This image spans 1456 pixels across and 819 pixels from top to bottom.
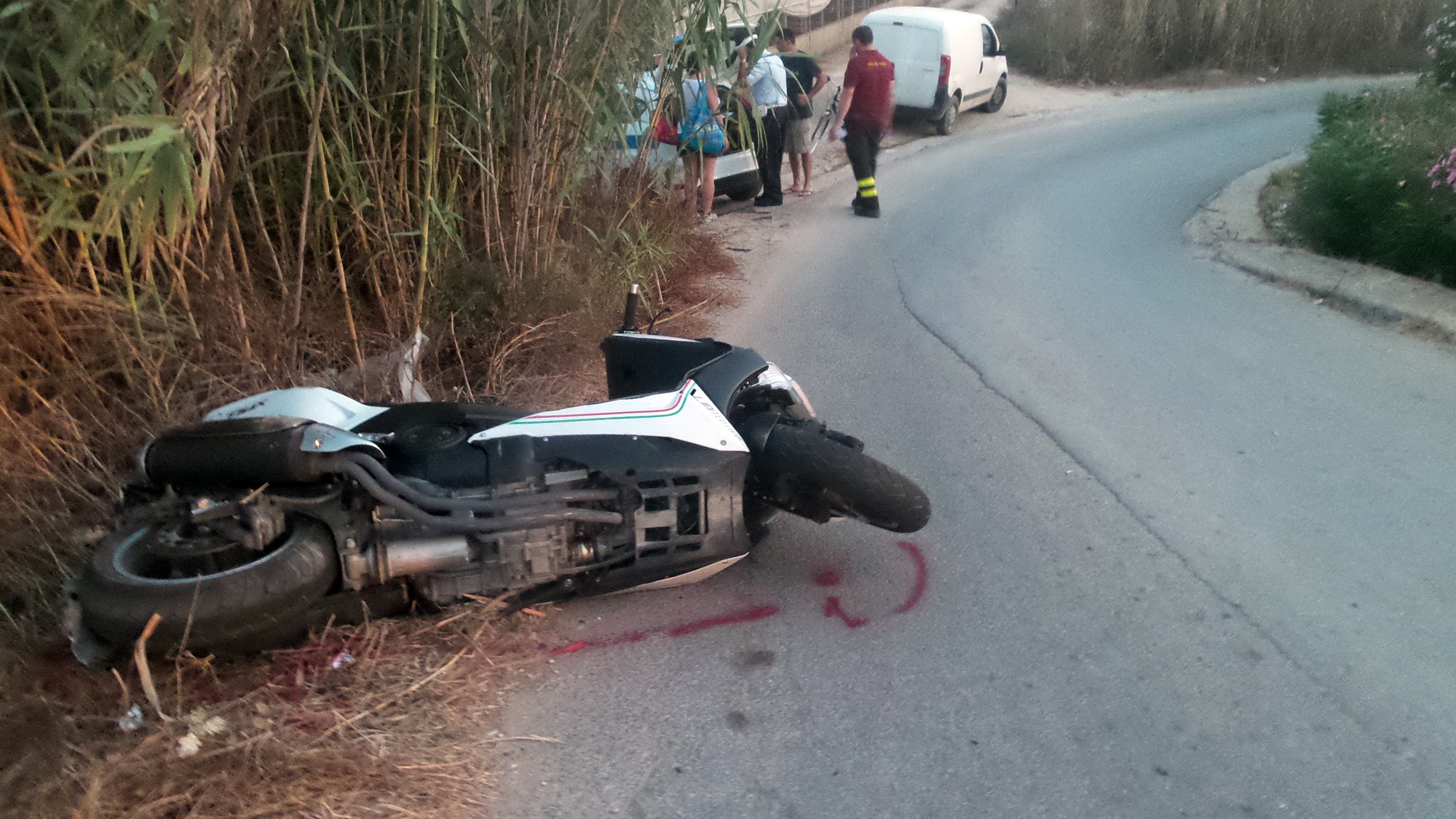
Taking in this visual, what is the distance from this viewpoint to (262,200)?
15.2 feet

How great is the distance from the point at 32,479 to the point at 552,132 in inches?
119

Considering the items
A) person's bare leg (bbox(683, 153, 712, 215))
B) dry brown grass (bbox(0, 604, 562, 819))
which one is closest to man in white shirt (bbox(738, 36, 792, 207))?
person's bare leg (bbox(683, 153, 712, 215))

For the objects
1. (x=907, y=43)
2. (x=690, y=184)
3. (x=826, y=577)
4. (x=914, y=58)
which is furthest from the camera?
(x=907, y=43)

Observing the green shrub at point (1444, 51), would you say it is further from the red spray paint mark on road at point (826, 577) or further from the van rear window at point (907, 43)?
the red spray paint mark on road at point (826, 577)

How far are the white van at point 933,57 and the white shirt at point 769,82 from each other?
20.4 feet

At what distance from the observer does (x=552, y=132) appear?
5.62 m

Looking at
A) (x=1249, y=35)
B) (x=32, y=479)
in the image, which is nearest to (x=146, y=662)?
(x=32, y=479)

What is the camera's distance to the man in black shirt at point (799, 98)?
1132 cm

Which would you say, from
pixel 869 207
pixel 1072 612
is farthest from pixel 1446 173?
pixel 1072 612

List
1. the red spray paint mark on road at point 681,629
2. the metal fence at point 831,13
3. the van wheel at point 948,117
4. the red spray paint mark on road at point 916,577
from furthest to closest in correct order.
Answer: the metal fence at point 831,13
the van wheel at point 948,117
the red spray paint mark on road at point 916,577
the red spray paint mark on road at point 681,629

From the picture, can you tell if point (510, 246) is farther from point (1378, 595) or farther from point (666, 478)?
point (1378, 595)

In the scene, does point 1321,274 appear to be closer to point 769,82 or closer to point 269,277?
point 769,82

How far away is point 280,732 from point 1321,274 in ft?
28.2

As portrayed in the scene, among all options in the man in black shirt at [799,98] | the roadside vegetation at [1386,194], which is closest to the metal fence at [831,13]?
the man in black shirt at [799,98]
